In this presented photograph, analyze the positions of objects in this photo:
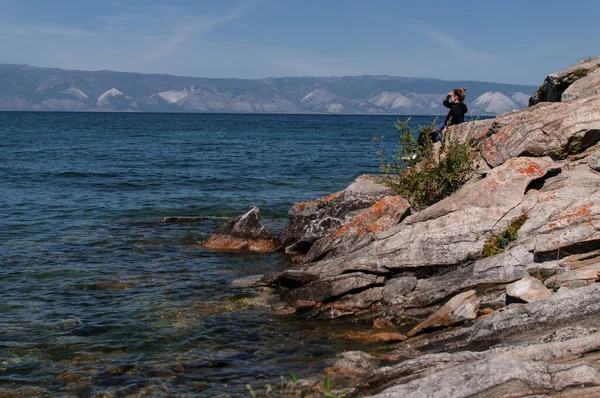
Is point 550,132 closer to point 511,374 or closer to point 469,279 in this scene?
point 469,279

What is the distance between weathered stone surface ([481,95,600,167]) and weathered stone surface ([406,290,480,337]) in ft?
19.3

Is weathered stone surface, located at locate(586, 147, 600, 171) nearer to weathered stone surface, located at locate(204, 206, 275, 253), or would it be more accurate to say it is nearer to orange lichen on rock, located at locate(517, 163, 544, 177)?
orange lichen on rock, located at locate(517, 163, 544, 177)

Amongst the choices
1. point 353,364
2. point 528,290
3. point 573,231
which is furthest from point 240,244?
point 528,290

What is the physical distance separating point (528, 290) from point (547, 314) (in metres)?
1.37

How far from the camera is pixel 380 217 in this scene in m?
17.5

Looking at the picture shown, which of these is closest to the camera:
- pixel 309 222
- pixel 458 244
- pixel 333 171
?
pixel 458 244

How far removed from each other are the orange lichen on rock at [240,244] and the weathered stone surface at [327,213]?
47 centimetres

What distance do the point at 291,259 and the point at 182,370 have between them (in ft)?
30.7

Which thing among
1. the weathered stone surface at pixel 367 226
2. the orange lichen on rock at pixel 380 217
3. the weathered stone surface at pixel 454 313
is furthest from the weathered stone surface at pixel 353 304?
the orange lichen on rock at pixel 380 217

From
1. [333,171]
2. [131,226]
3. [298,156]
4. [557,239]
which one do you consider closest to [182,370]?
[557,239]

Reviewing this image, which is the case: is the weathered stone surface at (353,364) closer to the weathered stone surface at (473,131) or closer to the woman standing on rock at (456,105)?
the weathered stone surface at (473,131)

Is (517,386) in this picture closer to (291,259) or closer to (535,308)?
(535,308)

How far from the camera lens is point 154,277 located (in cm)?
1822

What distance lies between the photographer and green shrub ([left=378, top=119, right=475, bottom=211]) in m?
17.4
